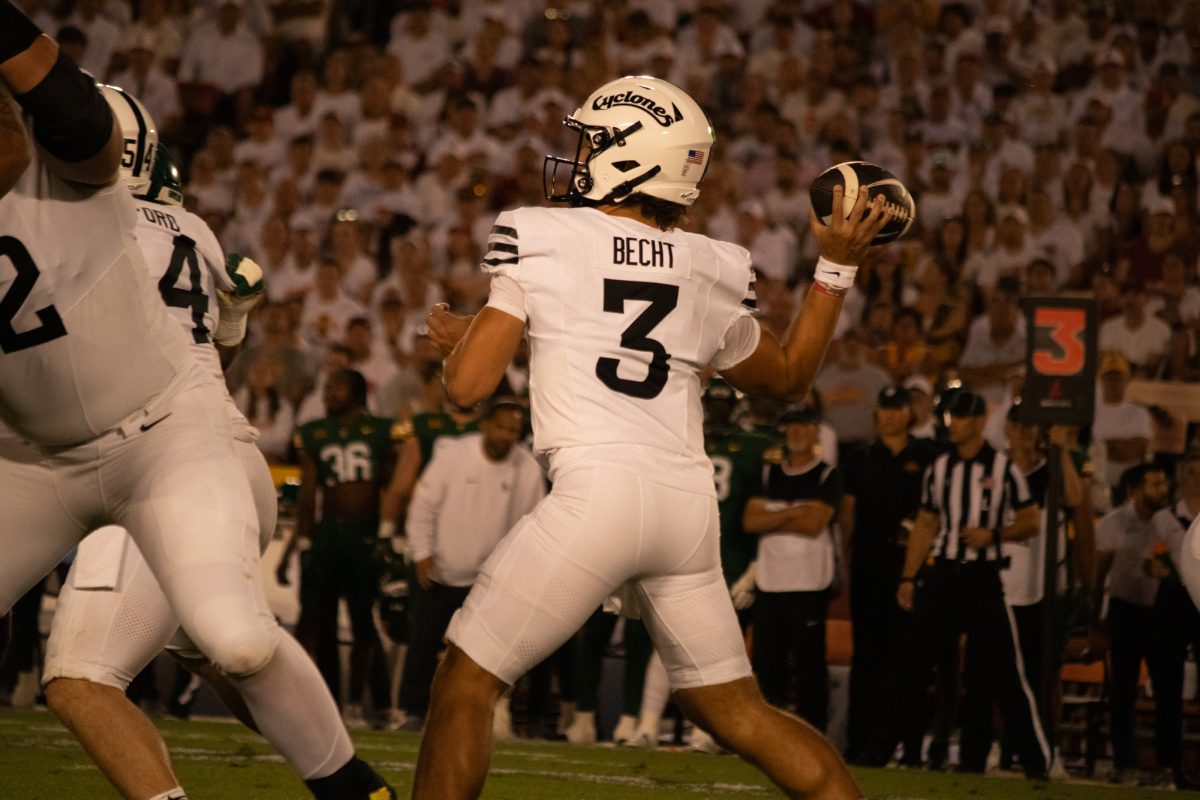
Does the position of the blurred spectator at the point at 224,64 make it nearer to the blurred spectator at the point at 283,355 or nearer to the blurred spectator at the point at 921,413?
the blurred spectator at the point at 283,355

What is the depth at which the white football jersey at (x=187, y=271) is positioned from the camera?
457 cm

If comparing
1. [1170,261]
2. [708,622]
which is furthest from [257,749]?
[1170,261]

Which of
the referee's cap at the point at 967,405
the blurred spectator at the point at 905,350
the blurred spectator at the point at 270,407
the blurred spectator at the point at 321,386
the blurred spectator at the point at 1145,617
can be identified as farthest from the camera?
the blurred spectator at the point at 270,407

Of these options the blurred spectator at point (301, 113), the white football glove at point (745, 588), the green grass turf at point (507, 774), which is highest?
the blurred spectator at point (301, 113)

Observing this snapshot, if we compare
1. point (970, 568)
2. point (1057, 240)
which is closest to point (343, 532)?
point (970, 568)

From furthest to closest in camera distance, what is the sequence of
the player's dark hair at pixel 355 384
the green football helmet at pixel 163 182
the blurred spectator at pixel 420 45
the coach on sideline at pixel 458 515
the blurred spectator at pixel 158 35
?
the blurred spectator at pixel 158 35 → the blurred spectator at pixel 420 45 → the player's dark hair at pixel 355 384 → the coach on sideline at pixel 458 515 → the green football helmet at pixel 163 182

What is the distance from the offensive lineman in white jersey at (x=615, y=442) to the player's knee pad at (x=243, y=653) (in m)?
0.38

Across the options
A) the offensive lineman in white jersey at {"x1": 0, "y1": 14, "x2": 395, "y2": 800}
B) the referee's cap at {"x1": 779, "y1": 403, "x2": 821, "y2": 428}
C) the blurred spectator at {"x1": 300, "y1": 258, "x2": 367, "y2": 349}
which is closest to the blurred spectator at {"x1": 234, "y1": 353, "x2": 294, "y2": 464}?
the blurred spectator at {"x1": 300, "y1": 258, "x2": 367, "y2": 349}

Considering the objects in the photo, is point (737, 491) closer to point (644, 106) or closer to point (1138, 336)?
point (1138, 336)

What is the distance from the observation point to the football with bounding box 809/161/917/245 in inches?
165

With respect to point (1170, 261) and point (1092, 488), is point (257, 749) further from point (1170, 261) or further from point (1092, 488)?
point (1170, 261)

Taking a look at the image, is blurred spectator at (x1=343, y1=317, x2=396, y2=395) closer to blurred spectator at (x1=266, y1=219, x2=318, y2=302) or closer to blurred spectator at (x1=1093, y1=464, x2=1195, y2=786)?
blurred spectator at (x1=266, y1=219, x2=318, y2=302)

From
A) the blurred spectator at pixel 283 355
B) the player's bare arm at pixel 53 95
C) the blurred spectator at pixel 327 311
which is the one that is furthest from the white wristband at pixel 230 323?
the blurred spectator at pixel 327 311

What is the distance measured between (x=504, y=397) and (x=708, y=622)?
537cm
